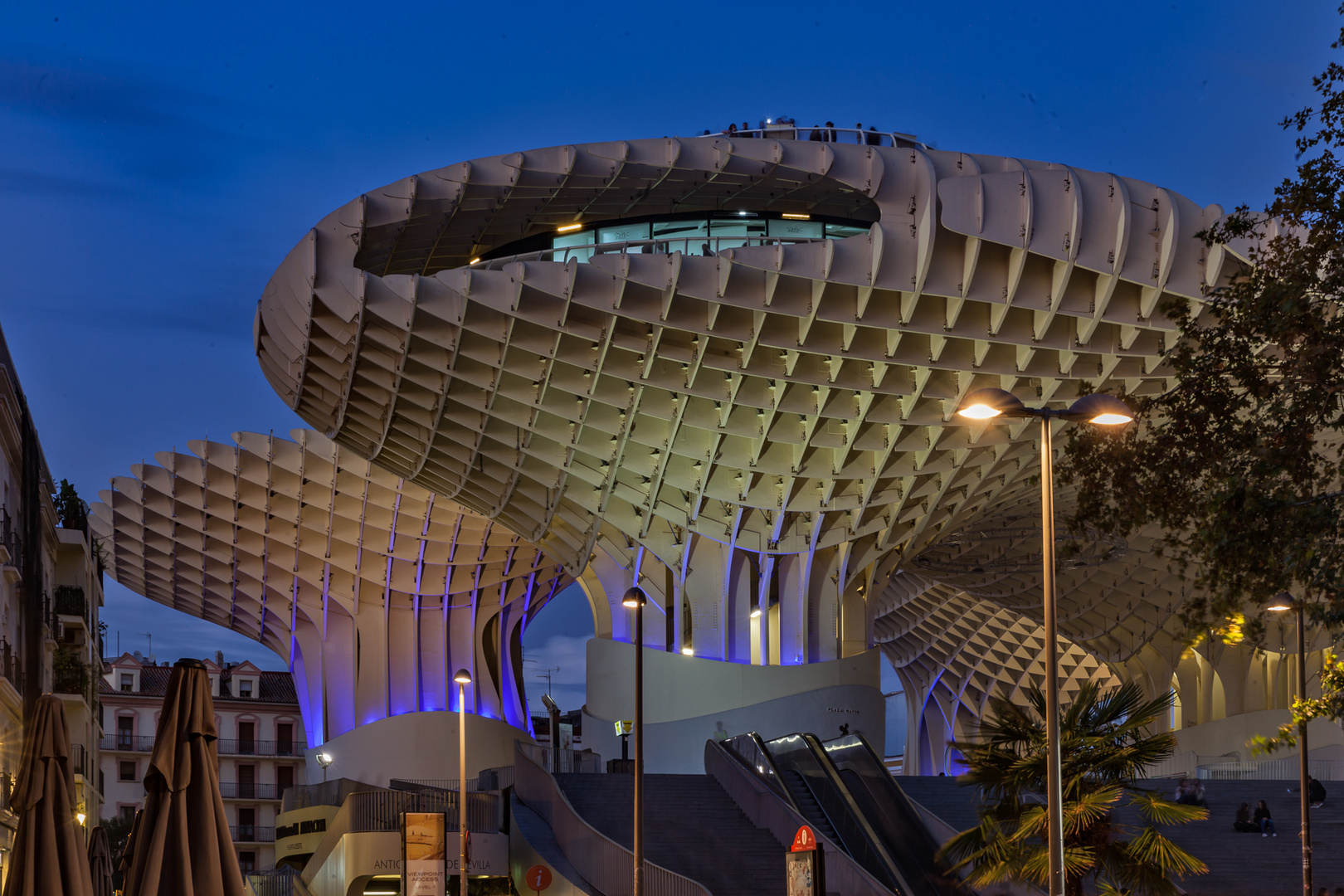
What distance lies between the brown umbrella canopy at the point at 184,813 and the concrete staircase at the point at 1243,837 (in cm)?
1832

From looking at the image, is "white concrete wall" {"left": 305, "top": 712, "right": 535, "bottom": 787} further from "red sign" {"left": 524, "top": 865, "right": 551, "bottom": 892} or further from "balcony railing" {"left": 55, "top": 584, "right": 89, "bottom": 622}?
"red sign" {"left": 524, "top": 865, "right": 551, "bottom": 892}

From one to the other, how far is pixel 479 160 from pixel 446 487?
53.6 feet

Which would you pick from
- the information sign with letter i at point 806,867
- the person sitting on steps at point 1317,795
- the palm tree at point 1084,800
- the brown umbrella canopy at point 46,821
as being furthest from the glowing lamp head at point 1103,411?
the person sitting on steps at point 1317,795

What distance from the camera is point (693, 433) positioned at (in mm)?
45281

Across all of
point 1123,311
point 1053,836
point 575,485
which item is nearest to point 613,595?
point 575,485

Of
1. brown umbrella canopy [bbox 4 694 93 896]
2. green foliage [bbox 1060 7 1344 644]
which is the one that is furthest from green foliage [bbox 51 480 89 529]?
green foliage [bbox 1060 7 1344 644]

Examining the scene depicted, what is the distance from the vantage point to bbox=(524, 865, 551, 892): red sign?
26.0 m

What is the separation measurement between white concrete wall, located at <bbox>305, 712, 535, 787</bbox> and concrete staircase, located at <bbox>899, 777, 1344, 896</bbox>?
Answer: 28.5 metres

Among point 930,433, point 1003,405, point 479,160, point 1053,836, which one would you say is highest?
point 479,160

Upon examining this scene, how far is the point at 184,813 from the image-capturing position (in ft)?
→ 47.8

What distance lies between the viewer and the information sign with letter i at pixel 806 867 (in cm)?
1634

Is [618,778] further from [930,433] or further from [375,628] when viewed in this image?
[375,628]

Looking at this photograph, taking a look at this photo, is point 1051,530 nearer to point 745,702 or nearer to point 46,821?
point 46,821

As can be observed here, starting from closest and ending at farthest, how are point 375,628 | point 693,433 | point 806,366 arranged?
1. point 806,366
2. point 693,433
3. point 375,628
